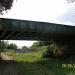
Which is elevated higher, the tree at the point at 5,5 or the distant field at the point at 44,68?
the tree at the point at 5,5

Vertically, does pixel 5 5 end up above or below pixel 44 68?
above

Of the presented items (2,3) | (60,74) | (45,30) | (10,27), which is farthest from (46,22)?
(60,74)

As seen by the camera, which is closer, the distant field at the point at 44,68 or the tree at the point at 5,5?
the distant field at the point at 44,68

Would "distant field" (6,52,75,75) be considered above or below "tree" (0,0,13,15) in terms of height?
below

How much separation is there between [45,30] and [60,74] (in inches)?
406

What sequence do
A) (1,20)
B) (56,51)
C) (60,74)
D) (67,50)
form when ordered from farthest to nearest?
(56,51) < (67,50) < (1,20) < (60,74)

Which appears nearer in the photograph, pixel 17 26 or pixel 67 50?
pixel 17 26

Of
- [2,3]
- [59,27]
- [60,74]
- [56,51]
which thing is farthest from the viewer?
[56,51]

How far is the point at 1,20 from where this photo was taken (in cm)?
2036

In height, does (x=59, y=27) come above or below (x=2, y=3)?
below

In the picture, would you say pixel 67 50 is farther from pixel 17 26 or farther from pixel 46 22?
pixel 17 26

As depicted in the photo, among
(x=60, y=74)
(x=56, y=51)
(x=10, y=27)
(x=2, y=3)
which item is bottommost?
(x=56, y=51)

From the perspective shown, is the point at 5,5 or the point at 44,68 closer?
the point at 5,5

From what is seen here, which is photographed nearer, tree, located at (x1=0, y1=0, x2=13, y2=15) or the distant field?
the distant field
